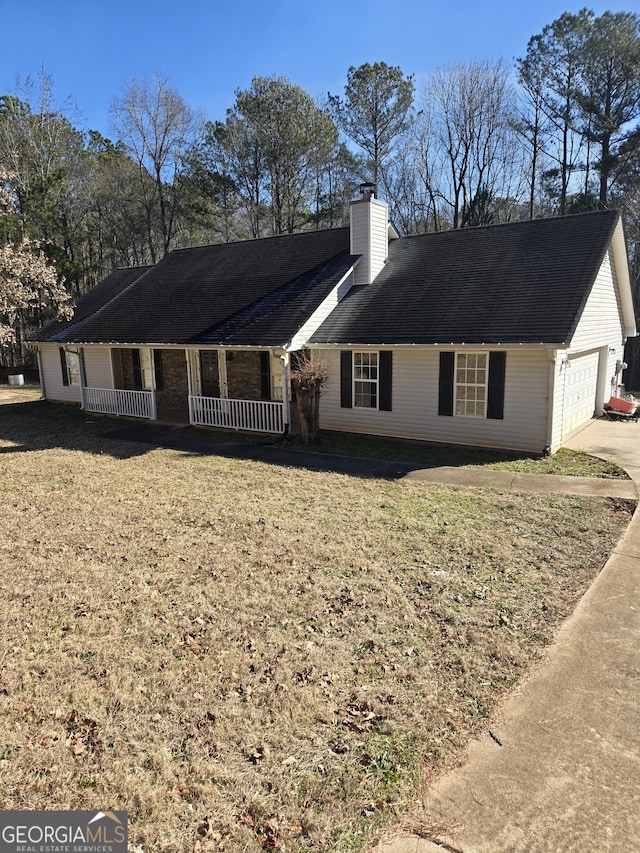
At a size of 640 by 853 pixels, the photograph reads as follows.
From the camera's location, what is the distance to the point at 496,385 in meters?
11.7

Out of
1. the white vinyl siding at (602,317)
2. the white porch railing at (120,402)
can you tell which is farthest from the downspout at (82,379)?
the white vinyl siding at (602,317)

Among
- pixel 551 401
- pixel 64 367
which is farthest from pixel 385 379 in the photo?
pixel 64 367

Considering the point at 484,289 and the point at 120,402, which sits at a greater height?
the point at 484,289

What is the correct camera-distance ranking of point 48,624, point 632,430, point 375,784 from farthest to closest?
1. point 632,430
2. point 48,624
3. point 375,784

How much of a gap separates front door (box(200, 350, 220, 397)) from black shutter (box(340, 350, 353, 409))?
15.6 ft

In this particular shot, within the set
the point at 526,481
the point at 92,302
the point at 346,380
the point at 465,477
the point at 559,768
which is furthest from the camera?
the point at 92,302

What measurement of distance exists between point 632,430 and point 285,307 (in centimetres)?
991

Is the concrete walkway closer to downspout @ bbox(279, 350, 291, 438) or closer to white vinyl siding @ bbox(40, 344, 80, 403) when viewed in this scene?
downspout @ bbox(279, 350, 291, 438)

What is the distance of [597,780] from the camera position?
10.8 ft

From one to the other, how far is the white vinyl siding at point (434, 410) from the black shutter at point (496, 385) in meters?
0.10

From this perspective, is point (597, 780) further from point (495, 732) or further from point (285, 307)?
point (285, 307)

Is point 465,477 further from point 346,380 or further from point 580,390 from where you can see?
point 580,390

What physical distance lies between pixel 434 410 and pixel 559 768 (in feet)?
31.7

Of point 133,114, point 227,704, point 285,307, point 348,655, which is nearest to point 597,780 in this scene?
point 348,655
